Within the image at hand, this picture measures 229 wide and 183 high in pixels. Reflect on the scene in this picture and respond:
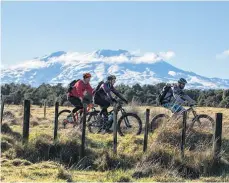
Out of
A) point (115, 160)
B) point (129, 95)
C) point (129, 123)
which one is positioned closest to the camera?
point (115, 160)

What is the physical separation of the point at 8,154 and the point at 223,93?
1573 inches

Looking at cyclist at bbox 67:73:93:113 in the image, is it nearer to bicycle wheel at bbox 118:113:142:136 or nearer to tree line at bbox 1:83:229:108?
bicycle wheel at bbox 118:113:142:136

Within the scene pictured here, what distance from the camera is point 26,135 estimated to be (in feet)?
43.0

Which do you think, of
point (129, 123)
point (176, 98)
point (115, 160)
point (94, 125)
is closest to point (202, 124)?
point (176, 98)

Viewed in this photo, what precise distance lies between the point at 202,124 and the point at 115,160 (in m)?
4.29

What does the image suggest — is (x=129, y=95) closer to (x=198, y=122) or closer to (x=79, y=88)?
(x=79, y=88)

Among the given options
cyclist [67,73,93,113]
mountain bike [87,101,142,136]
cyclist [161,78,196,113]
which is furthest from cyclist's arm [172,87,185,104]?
cyclist [67,73,93,113]

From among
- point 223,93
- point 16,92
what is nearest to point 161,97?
point 223,93

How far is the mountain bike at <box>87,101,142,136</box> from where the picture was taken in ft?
51.3

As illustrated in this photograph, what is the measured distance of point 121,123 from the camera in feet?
52.3

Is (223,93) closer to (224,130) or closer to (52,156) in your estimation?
(224,130)

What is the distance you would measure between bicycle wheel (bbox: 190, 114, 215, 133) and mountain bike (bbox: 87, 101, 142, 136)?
1876 millimetres

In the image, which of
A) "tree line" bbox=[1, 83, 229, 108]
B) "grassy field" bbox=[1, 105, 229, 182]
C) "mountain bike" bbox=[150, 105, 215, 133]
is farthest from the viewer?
"tree line" bbox=[1, 83, 229, 108]

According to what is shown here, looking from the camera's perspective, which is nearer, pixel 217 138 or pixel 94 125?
pixel 217 138
